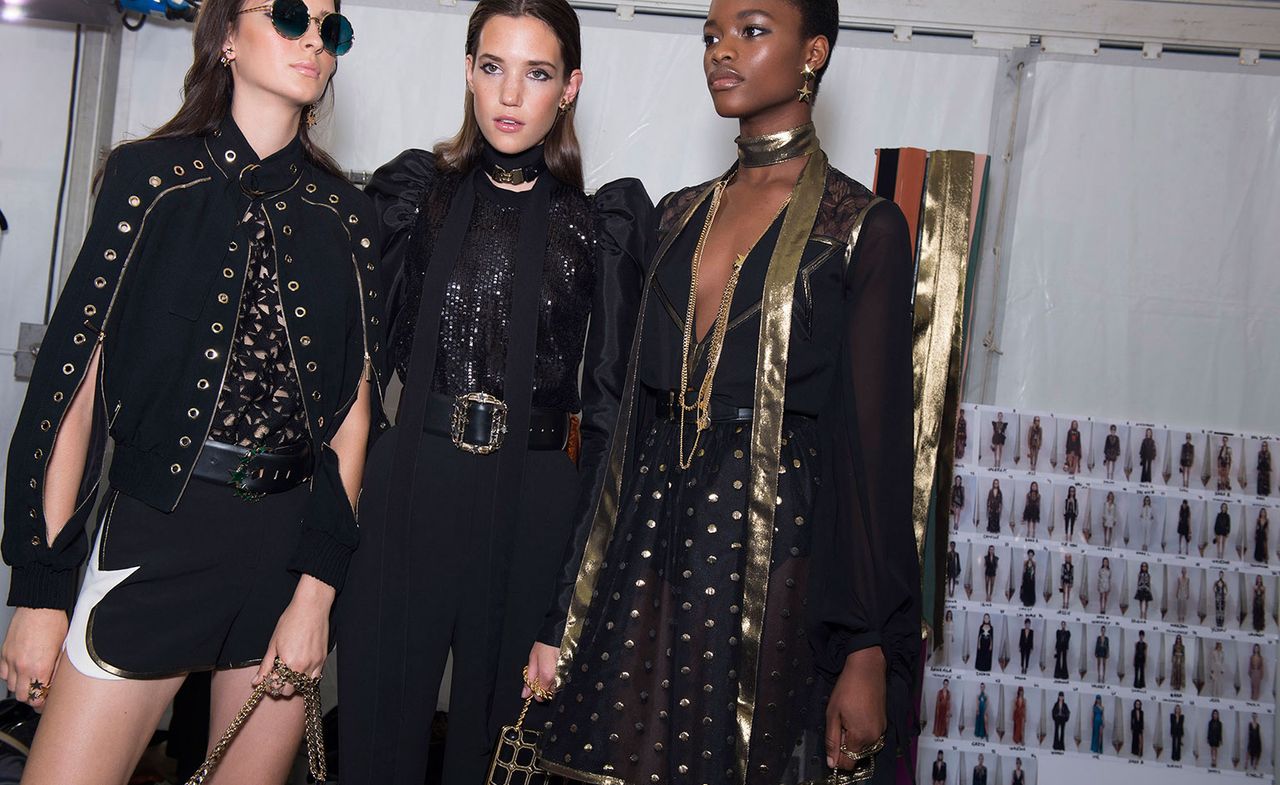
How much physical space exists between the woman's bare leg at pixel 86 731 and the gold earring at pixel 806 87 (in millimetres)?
1658

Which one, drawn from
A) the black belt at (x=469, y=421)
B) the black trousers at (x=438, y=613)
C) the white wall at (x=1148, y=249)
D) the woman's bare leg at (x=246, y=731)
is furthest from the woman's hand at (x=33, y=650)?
the white wall at (x=1148, y=249)

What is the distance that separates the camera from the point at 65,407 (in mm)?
1863

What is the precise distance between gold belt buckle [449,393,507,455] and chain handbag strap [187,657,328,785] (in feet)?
1.82

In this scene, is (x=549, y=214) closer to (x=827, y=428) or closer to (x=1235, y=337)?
(x=827, y=428)

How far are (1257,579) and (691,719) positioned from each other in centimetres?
280

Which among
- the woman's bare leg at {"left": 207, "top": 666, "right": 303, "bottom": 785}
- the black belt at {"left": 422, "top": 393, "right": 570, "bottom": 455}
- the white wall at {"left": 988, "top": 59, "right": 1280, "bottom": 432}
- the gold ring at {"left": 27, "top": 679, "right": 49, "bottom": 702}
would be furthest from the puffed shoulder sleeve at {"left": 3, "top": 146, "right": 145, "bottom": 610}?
the white wall at {"left": 988, "top": 59, "right": 1280, "bottom": 432}

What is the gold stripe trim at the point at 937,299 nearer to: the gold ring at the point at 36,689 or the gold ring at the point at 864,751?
the gold ring at the point at 864,751

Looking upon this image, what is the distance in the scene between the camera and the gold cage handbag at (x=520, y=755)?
7.09 feet

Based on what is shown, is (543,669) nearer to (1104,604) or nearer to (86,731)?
(86,731)

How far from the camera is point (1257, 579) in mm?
3879

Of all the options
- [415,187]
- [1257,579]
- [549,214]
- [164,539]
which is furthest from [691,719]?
[1257,579]

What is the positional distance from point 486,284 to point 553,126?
422 millimetres

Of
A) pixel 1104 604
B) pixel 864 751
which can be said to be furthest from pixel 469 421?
pixel 1104 604

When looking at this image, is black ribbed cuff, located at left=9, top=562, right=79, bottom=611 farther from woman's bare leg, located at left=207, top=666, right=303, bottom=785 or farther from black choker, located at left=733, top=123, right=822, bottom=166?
black choker, located at left=733, top=123, right=822, bottom=166
